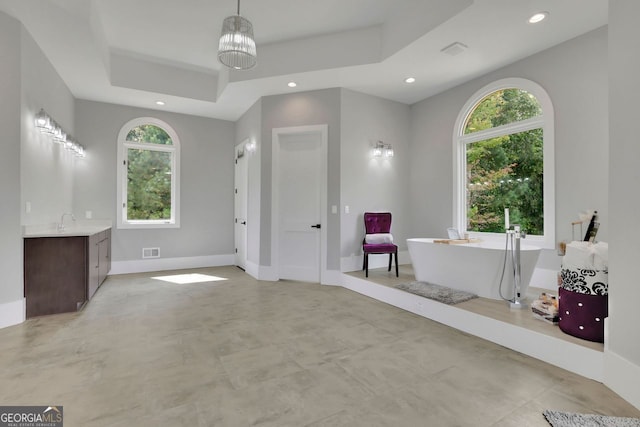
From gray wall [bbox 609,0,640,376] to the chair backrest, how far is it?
118 inches

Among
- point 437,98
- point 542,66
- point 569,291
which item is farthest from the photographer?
point 437,98

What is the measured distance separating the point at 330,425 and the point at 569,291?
213 cm

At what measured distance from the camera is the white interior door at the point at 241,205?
5666 mm

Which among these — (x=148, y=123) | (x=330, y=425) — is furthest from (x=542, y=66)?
(x=148, y=123)

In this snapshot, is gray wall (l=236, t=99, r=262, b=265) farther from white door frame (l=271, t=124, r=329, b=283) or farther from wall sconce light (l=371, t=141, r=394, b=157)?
wall sconce light (l=371, t=141, r=394, b=157)

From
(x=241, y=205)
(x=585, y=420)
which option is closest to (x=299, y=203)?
(x=241, y=205)

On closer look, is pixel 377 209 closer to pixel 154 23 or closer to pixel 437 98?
pixel 437 98

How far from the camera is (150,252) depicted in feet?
18.6

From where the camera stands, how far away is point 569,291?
239 centimetres

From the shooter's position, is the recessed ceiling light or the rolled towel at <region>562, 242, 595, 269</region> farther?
the recessed ceiling light

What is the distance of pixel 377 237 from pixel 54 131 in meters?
4.45

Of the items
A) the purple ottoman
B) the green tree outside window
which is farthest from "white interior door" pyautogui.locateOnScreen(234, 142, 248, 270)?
the purple ottoman

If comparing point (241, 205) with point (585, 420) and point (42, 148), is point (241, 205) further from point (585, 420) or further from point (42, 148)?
point (585, 420)

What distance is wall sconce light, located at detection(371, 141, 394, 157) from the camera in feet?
16.6
